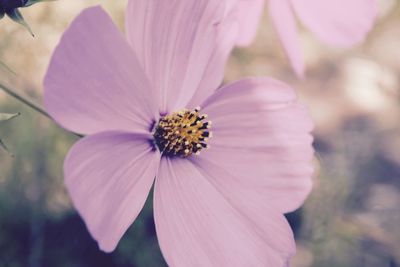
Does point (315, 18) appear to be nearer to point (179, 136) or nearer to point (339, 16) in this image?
point (339, 16)

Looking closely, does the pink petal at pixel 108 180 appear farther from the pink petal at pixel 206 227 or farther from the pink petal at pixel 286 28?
the pink petal at pixel 286 28

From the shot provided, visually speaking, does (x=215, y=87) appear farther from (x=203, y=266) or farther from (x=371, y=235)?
(x=371, y=235)

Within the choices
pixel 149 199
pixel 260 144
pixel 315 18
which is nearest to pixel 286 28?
pixel 315 18

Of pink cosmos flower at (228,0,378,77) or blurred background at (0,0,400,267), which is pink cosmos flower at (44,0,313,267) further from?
blurred background at (0,0,400,267)

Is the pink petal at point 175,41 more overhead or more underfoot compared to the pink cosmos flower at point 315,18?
more overhead

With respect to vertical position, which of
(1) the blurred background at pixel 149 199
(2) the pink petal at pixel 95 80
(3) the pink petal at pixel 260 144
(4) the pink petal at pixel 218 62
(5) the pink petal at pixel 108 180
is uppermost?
(2) the pink petal at pixel 95 80

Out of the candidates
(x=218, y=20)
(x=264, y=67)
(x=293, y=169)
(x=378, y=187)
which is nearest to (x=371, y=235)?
(x=378, y=187)

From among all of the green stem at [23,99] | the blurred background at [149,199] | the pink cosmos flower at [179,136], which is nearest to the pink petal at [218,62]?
the pink cosmos flower at [179,136]
